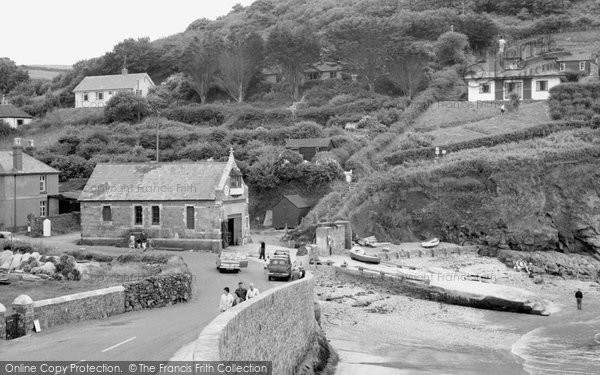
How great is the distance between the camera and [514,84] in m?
69.1

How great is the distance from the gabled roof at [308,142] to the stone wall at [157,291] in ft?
110

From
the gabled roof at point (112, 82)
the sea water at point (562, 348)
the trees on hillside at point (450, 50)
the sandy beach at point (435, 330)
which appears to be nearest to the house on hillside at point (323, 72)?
the trees on hillside at point (450, 50)

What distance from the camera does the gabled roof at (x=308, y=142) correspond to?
190 ft

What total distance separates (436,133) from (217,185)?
27.8 meters

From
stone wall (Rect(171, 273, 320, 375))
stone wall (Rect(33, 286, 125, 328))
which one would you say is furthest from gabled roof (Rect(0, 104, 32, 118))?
stone wall (Rect(171, 273, 320, 375))

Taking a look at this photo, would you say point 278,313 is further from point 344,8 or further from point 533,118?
point 344,8

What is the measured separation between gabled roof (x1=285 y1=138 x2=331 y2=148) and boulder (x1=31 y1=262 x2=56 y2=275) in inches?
1333

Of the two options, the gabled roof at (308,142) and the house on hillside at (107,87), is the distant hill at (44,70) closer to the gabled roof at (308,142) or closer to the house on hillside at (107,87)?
the house on hillside at (107,87)

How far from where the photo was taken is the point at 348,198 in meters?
49.9

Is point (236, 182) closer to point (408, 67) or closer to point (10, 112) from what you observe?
point (408, 67)

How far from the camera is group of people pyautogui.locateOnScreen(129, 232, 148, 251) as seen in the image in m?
38.7

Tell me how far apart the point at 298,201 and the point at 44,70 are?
3686 inches

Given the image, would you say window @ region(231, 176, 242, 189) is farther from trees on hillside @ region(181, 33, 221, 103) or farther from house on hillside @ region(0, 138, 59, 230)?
trees on hillside @ region(181, 33, 221, 103)

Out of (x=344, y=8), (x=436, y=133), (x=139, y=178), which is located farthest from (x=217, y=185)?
(x=344, y=8)
